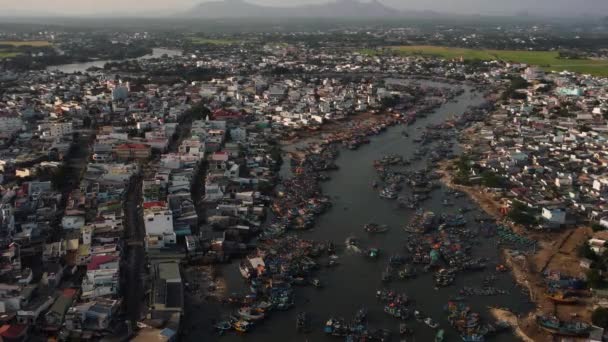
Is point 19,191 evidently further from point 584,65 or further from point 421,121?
point 584,65

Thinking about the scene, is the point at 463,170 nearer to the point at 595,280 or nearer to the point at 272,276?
the point at 595,280

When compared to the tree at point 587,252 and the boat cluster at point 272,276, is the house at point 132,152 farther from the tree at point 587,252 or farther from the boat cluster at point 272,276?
the tree at point 587,252

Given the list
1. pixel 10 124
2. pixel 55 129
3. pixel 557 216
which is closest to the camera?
pixel 557 216

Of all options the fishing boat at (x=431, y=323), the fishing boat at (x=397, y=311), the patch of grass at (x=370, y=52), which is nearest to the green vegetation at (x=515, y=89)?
the patch of grass at (x=370, y=52)

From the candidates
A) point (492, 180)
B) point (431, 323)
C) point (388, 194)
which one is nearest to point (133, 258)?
point (431, 323)

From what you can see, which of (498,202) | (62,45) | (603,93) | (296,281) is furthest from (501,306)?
(62,45)

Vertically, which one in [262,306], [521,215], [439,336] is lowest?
[439,336]

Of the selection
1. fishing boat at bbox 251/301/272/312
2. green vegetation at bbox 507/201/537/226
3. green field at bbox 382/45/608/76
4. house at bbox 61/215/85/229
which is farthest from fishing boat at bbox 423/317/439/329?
green field at bbox 382/45/608/76
